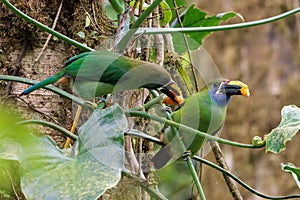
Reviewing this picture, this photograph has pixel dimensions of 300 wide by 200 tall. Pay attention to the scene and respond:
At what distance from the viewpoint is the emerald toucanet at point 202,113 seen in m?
1.11

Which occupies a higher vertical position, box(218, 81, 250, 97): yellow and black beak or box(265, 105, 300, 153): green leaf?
box(218, 81, 250, 97): yellow and black beak

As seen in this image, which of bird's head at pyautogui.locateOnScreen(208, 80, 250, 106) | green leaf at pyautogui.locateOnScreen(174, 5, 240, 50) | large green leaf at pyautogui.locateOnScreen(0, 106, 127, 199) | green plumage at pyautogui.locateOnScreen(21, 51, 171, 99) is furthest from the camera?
green leaf at pyautogui.locateOnScreen(174, 5, 240, 50)

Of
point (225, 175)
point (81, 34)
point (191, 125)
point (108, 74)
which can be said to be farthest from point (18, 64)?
point (225, 175)

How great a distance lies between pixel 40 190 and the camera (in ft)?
2.51

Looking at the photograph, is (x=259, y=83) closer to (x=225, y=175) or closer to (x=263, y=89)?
(x=263, y=89)

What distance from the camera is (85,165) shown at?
77 centimetres

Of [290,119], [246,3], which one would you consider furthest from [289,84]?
[290,119]

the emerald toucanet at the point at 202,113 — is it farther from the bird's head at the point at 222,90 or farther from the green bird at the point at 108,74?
the green bird at the point at 108,74

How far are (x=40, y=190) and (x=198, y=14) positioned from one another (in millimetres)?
1029

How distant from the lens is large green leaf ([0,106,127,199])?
730 millimetres

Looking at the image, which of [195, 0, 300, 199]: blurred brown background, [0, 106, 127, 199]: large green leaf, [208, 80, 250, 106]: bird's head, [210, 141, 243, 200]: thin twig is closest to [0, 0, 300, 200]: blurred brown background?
[195, 0, 300, 199]: blurred brown background

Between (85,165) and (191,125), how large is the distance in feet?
1.66

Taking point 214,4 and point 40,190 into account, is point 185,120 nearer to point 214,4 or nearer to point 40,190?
point 40,190

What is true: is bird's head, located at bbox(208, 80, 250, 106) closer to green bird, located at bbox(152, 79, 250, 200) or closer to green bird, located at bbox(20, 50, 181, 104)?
green bird, located at bbox(152, 79, 250, 200)
